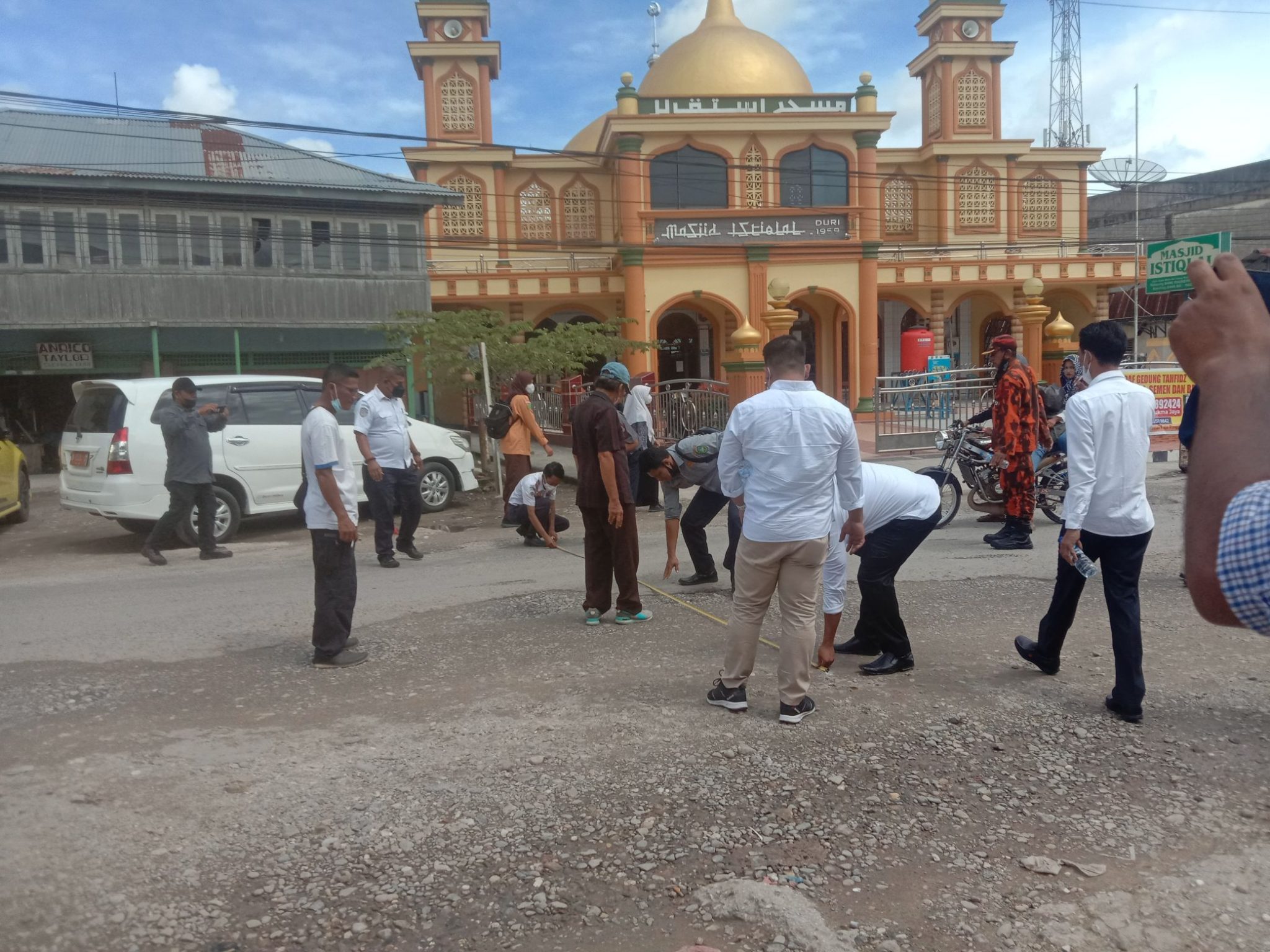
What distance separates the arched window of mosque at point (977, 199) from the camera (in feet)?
92.8

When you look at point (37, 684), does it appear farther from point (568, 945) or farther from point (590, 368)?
point (590, 368)

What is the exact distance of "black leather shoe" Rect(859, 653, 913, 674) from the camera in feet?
16.6

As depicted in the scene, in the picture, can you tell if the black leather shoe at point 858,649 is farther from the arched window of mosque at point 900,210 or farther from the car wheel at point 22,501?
the arched window of mosque at point 900,210

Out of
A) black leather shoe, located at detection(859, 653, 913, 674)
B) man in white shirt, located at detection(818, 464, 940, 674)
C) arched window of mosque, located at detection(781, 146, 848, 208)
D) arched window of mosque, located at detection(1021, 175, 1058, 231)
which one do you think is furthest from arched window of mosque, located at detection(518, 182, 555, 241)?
black leather shoe, located at detection(859, 653, 913, 674)

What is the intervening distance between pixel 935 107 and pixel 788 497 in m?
28.6

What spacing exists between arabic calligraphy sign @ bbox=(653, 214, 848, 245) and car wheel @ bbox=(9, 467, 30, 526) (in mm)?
15310

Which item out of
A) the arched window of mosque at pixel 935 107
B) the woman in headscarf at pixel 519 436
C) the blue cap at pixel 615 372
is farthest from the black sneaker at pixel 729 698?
the arched window of mosque at pixel 935 107

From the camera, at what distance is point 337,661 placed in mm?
5418

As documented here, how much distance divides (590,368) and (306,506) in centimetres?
2261

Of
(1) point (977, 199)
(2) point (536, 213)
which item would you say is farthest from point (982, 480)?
(1) point (977, 199)

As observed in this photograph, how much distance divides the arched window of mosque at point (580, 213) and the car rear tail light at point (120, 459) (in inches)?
755

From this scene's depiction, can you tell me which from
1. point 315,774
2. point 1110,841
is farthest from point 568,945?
point 1110,841

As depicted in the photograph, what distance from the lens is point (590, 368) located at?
1094 inches

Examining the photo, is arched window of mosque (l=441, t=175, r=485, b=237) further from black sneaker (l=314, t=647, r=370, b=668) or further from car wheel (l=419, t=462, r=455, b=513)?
black sneaker (l=314, t=647, r=370, b=668)
